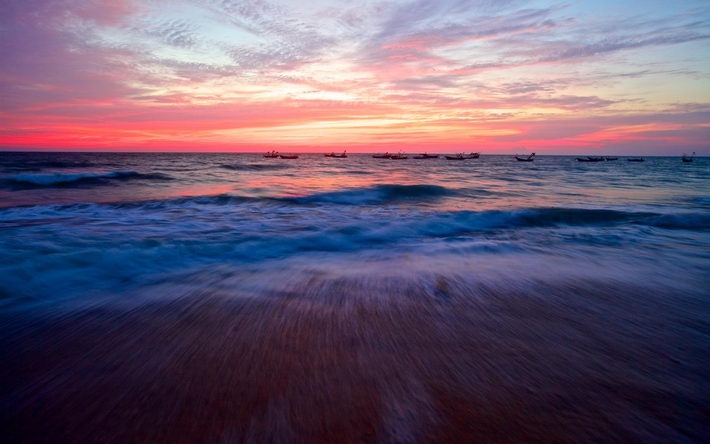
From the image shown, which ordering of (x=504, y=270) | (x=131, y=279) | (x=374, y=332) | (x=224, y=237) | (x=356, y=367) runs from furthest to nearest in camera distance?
1. (x=224, y=237)
2. (x=504, y=270)
3. (x=131, y=279)
4. (x=374, y=332)
5. (x=356, y=367)

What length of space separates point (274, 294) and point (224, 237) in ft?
12.0

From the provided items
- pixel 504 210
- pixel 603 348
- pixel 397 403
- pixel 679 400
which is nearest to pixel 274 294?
pixel 397 403

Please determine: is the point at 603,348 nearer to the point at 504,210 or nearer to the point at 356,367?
the point at 356,367

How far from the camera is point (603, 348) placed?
10.2ft

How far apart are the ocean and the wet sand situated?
0.6 inches

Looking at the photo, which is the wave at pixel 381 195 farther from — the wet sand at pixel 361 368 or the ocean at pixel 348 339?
the wet sand at pixel 361 368

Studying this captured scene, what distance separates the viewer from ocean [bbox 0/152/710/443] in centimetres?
219

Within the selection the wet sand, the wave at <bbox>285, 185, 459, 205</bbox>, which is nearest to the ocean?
the wet sand

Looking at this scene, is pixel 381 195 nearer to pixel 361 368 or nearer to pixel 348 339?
pixel 348 339

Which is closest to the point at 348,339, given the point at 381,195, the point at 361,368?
the point at 361,368

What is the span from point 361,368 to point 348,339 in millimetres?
497

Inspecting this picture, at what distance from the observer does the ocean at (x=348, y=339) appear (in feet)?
7.17

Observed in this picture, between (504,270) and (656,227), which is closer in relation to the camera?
(504,270)

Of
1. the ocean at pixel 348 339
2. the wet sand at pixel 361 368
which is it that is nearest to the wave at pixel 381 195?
the ocean at pixel 348 339
